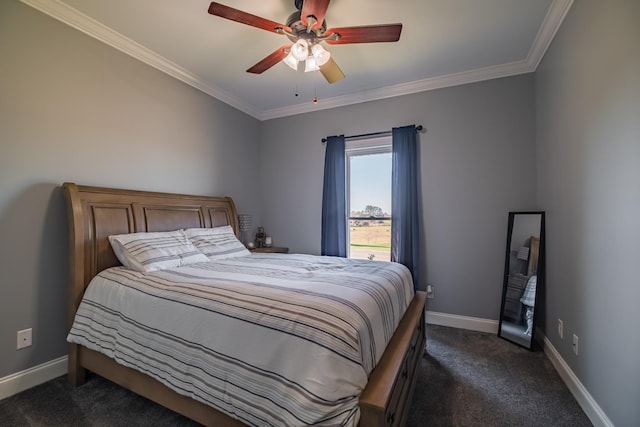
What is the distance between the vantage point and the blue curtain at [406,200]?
3178 mm

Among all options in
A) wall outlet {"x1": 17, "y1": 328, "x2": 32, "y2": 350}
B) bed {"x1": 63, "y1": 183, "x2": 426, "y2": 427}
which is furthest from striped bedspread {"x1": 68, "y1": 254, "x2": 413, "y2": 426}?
wall outlet {"x1": 17, "y1": 328, "x2": 32, "y2": 350}

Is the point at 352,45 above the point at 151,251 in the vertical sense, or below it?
above

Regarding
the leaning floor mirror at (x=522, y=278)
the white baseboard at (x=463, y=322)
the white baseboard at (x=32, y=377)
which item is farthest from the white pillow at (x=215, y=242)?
the leaning floor mirror at (x=522, y=278)

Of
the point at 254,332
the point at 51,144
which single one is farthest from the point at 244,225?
the point at 254,332

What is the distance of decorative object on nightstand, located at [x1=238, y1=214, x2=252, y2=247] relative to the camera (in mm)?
3734

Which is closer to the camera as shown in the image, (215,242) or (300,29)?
(300,29)

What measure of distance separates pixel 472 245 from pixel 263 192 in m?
2.98

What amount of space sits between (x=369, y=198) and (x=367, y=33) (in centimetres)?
210

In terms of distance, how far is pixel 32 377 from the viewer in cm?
196

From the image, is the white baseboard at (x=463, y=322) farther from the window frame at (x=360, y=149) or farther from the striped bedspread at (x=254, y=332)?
the striped bedspread at (x=254, y=332)

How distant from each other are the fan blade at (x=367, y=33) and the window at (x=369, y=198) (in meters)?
1.65

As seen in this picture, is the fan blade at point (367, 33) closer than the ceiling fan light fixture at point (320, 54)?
Yes

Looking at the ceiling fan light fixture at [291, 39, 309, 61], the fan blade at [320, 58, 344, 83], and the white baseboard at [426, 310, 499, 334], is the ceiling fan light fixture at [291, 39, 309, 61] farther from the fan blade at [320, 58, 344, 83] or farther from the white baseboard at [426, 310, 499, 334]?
the white baseboard at [426, 310, 499, 334]

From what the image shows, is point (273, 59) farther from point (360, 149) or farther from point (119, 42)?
point (360, 149)
